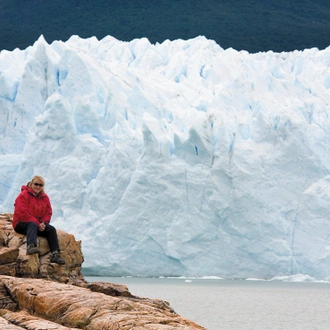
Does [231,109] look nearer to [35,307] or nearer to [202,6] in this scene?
[35,307]

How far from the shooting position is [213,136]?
21.1 m

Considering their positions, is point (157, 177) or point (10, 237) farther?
point (157, 177)

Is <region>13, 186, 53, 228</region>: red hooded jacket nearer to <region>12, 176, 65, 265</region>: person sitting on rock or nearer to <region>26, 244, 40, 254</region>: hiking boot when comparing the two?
<region>12, 176, 65, 265</region>: person sitting on rock

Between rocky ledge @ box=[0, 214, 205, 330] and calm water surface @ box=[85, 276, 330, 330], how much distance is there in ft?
19.4

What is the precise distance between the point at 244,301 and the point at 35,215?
10830mm

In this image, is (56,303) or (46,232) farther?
(46,232)

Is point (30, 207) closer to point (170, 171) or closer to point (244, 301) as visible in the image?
point (244, 301)

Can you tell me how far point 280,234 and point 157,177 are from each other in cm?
357

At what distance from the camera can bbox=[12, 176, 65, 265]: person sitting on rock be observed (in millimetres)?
6375

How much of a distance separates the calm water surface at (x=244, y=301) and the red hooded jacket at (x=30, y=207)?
19.4ft

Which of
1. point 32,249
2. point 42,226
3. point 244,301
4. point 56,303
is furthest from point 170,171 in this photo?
point 56,303

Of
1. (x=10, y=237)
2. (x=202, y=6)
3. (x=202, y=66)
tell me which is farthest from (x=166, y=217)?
(x=202, y=6)

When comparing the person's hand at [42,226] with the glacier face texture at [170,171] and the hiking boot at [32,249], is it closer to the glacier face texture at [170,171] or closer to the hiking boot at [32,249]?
the hiking boot at [32,249]

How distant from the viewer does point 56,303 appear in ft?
16.6
